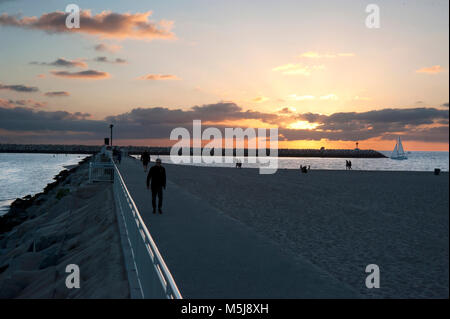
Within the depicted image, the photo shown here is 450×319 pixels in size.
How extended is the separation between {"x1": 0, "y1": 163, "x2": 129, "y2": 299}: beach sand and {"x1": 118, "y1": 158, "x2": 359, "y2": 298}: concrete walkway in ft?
3.33

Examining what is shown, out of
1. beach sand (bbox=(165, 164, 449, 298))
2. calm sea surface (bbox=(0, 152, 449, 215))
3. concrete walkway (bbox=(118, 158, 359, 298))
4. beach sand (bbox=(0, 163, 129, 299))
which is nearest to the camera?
concrete walkway (bbox=(118, 158, 359, 298))

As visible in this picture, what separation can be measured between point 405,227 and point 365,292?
811 centimetres

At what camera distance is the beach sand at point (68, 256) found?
7.58m

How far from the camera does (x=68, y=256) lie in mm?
11477

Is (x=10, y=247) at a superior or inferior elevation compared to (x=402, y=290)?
inferior

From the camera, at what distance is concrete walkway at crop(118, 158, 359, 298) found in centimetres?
609

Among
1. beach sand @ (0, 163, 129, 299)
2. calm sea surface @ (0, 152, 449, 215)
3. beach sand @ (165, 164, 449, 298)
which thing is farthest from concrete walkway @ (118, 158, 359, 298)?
calm sea surface @ (0, 152, 449, 215)

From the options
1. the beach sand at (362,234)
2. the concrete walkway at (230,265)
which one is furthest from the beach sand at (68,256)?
the beach sand at (362,234)

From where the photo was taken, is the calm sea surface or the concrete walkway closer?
the concrete walkway

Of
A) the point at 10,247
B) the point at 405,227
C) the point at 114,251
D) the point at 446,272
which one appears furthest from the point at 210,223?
the point at 10,247

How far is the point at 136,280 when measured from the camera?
259 inches

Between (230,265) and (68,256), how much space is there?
6.15m

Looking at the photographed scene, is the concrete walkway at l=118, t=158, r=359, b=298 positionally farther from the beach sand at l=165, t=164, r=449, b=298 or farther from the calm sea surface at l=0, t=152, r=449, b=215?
the calm sea surface at l=0, t=152, r=449, b=215
